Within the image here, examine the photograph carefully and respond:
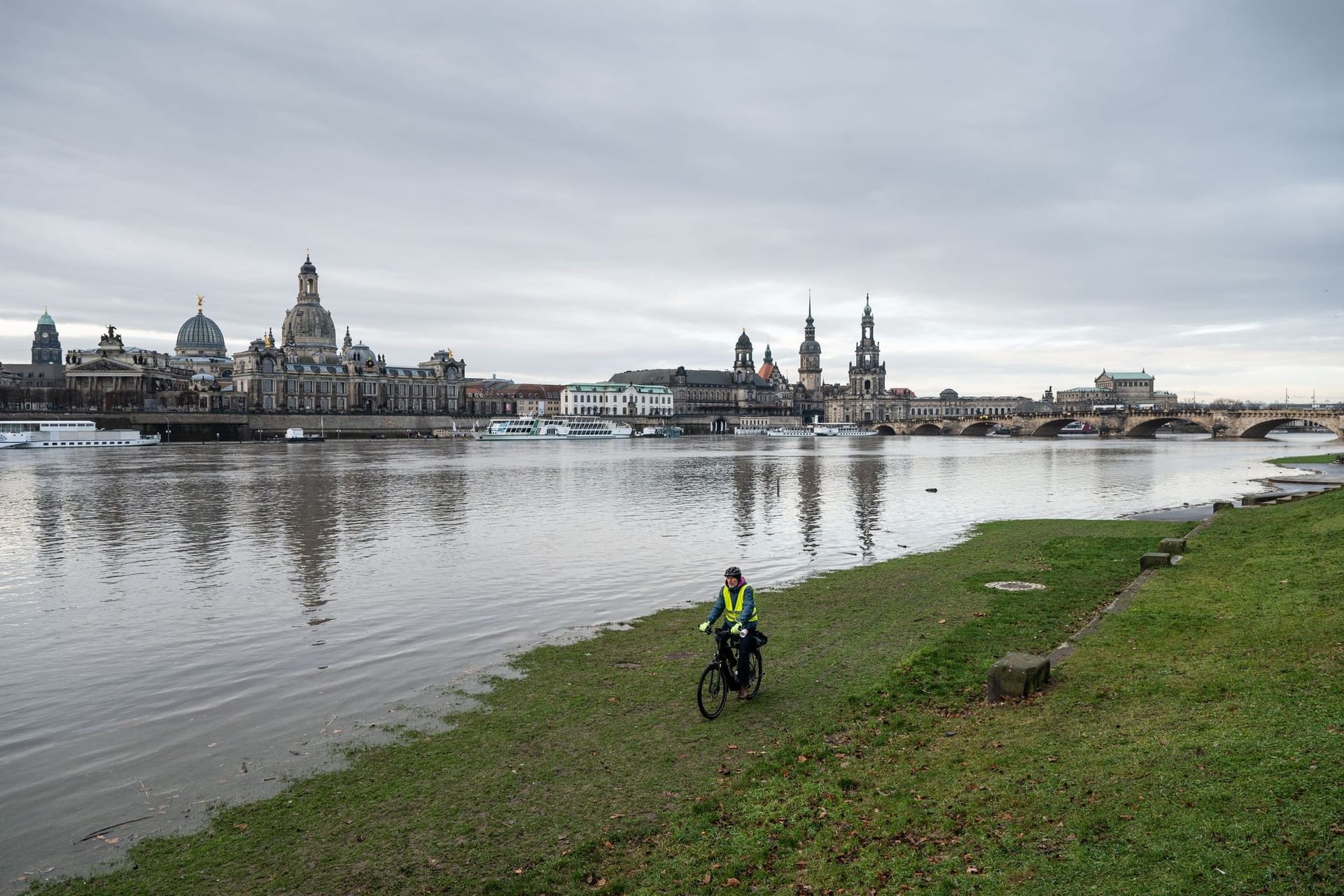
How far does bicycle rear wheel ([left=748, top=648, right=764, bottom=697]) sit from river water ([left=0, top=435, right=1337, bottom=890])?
5298mm

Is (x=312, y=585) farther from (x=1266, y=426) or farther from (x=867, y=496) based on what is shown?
(x=1266, y=426)

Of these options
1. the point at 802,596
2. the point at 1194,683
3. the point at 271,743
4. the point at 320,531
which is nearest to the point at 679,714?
the point at 271,743

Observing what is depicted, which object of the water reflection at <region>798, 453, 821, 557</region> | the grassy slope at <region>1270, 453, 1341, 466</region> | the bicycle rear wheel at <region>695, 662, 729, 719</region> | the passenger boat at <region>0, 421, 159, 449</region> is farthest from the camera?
the passenger boat at <region>0, 421, 159, 449</region>

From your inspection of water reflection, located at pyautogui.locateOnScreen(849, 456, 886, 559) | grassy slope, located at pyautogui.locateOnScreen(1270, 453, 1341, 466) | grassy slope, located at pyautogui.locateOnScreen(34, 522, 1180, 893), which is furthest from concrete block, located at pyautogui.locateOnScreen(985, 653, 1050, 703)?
grassy slope, located at pyautogui.locateOnScreen(1270, 453, 1341, 466)

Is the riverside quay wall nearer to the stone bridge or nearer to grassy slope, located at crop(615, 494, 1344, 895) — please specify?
grassy slope, located at crop(615, 494, 1344, 895)

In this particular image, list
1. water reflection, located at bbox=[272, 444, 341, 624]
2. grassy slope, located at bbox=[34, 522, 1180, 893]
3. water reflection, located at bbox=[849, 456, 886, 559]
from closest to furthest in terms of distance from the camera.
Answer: grassy slope, located at bbox=[34, 522, 1180, 893] < water reflection, located at bbox=[272, 444, 341, 624] < water reflection, located at bbox=[849, 456, 886, 559]

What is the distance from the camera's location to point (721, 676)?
46.8ft

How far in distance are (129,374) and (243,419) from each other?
116 ft

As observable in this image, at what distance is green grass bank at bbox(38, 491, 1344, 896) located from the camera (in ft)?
26.3

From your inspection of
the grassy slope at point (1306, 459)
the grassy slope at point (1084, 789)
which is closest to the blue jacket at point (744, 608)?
the grassy slope at point (1084, 789)

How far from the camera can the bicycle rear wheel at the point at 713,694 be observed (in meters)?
13.7

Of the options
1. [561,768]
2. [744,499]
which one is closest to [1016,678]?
[561,768]

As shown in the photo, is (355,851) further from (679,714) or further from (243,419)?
(243,419)

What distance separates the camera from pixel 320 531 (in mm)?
38625
